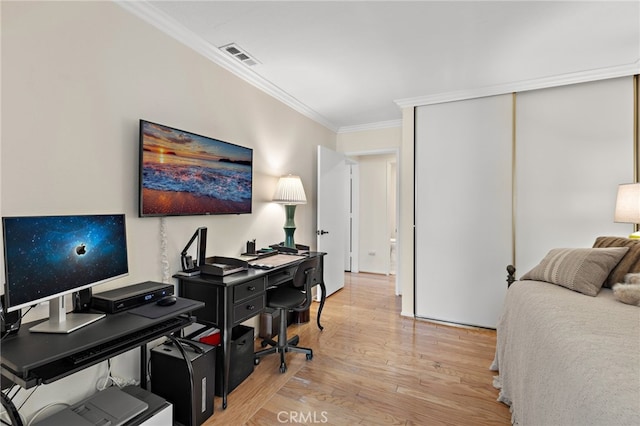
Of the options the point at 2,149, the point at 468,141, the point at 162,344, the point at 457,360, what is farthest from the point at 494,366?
the point at 2,149

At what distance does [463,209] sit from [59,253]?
339 cm

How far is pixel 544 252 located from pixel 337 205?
251 centimetres

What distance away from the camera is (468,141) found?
11.0 ft

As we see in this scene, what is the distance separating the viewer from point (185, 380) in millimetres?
1783

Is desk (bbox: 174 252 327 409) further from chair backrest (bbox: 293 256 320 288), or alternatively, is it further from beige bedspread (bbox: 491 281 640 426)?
beige bedspread (bbox: 491 281 640 426)

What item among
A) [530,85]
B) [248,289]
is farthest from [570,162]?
[248,289]

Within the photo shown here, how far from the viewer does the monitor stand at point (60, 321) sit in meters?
1.30

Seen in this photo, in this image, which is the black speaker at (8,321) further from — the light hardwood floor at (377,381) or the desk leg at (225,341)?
the light hardwood floor at (377,381)

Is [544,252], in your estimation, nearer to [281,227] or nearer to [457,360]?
[457,360]

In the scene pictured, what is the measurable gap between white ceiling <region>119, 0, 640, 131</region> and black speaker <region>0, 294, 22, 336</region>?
1764mm

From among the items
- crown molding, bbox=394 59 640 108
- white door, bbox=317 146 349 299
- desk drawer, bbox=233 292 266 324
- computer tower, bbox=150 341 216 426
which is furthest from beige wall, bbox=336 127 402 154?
computer tower, bbox=150 341 216 426

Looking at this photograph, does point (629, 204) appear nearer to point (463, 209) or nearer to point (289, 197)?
point (463, 209)

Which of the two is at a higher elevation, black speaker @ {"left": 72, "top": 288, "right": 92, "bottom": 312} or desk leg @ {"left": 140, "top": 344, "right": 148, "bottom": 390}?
black speaker @ {"left": 72, "top": 288, "right": 92, "bottom": 312}

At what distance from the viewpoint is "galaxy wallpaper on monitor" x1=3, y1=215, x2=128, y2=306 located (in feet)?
3.77
